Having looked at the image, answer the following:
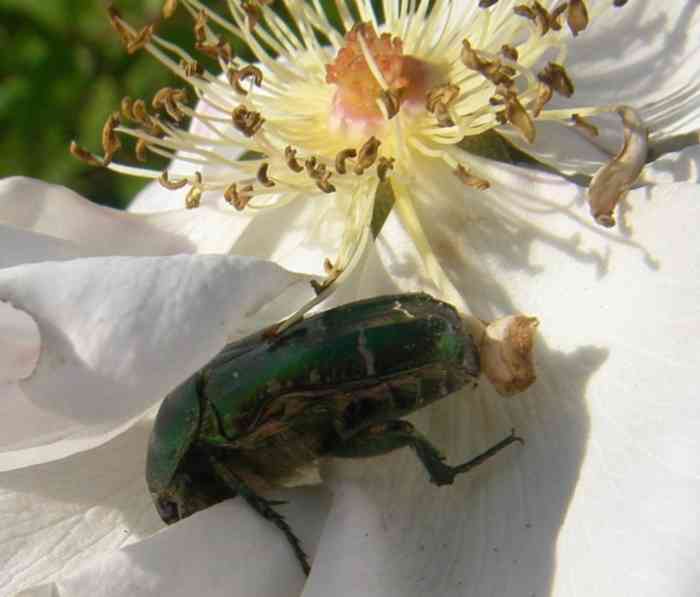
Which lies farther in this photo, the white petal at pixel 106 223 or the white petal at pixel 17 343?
the white petal at pixel 106 223

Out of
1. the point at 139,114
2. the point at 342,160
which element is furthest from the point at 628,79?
the point at 139,114

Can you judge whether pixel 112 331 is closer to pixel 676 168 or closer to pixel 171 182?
pixel 171 182

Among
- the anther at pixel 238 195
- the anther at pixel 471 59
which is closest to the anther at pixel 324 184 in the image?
the anther at pixel 238 195

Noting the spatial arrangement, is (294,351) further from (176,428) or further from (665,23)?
(665,23)

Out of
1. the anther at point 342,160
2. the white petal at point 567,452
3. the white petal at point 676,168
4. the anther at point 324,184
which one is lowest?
the white petal at point 567,452

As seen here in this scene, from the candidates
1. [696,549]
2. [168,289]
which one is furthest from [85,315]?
[696,549]

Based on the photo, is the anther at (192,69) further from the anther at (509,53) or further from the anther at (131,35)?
the anther at (509,53)

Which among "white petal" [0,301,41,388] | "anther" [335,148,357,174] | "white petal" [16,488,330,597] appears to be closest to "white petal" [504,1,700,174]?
"anther" [335,148,357,174]
